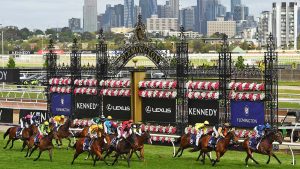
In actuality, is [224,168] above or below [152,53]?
below

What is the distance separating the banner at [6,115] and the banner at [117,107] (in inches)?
341

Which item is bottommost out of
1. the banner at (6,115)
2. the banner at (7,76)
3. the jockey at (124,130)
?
the banner at (6,115)

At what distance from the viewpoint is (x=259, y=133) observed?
2273 cm

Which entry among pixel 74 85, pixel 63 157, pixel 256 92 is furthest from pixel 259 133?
pixel 74 85

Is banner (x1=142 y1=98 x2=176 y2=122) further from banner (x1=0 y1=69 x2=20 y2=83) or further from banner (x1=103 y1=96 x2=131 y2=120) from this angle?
banner (x1=0 y1=69 x2=20 y2=83)


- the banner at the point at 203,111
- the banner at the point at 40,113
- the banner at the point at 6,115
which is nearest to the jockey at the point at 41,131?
the banner at the point at 203,111

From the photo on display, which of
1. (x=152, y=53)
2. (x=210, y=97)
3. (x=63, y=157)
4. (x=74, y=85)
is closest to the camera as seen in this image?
(x=63, y=157)

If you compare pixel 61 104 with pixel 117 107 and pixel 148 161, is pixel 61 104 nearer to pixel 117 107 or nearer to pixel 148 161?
pixel 117 107

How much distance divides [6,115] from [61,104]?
254 inches

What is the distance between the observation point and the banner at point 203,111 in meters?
27.4

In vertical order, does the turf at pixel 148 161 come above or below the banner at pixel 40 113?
below

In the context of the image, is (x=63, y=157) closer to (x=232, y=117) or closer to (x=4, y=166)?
(x=4, y=166)

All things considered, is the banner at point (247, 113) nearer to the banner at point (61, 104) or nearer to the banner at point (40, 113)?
the banner at point (61, 104)

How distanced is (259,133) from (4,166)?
7.30 metres
